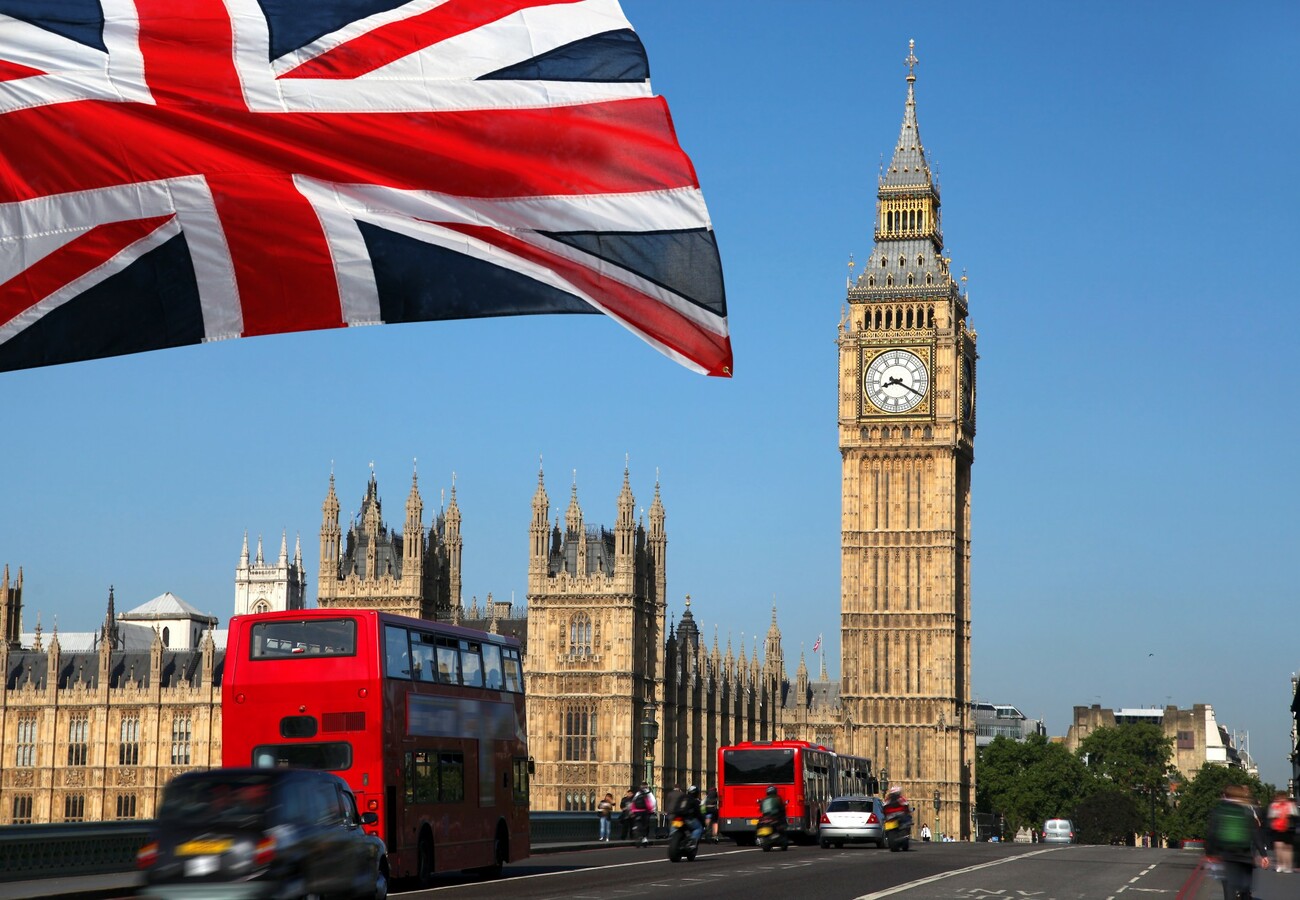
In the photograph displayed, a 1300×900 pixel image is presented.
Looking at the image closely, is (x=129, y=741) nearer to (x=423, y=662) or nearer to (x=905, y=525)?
(x=905, y=525)

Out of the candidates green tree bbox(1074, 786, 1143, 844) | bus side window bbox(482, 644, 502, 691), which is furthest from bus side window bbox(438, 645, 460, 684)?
green tree bbox(1074, 786, 1143, 844)

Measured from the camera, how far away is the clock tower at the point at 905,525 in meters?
104

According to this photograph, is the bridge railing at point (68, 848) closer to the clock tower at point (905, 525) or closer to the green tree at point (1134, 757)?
the clock tower at point (905, 525)

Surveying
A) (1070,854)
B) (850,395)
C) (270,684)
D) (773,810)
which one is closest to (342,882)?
(270,684)

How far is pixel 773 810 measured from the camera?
41.8 m

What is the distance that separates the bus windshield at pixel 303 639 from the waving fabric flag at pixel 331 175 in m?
14.7

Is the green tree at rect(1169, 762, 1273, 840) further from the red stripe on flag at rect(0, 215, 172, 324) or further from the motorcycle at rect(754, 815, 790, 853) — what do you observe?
the red stripe on flag at rect(0, 215, 172, 324)

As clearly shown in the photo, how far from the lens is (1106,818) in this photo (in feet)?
443

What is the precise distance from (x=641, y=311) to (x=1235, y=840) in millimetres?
12318

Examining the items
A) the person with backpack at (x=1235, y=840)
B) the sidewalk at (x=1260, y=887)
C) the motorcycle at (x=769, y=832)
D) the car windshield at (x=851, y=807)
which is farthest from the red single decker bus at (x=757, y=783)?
the person with backpack at (x=1235, y=840)

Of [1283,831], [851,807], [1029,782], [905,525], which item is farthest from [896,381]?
[1283,831]

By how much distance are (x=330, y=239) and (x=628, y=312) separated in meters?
1.67

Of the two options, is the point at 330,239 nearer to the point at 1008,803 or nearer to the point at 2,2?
the point at 2,2

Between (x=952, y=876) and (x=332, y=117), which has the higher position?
(x=332, y=117)
